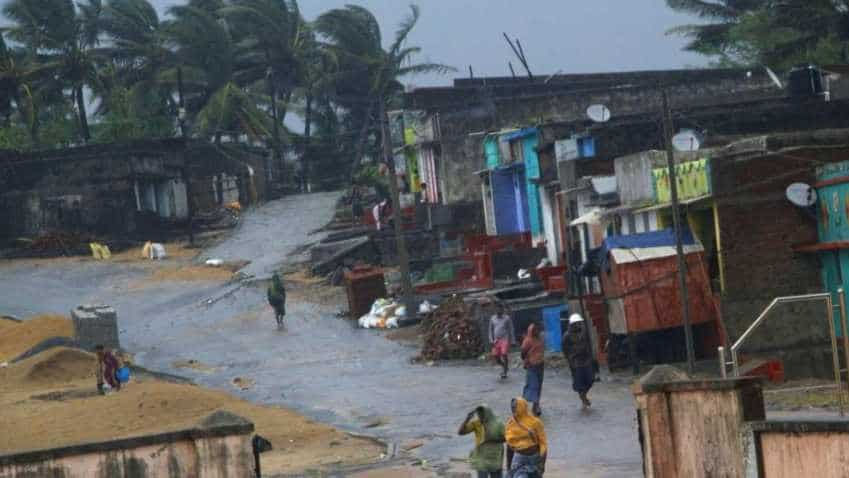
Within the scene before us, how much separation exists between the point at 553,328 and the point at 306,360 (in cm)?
575

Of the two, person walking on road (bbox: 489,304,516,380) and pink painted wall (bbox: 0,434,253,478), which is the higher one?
pink painted wall (bbox: 0,434,253,478)

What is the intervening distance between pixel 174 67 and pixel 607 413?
49.1 metres

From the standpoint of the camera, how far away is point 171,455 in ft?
45.3

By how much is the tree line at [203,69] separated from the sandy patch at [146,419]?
118 ft

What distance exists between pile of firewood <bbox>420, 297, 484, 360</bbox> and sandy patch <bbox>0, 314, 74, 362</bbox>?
411 inches

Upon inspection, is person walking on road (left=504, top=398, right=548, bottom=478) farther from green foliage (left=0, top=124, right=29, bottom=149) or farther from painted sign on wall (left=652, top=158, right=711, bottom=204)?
green foliage (left=0, top=124, right=29, bottom=149)

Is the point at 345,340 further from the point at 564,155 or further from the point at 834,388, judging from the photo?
the point at 834,388

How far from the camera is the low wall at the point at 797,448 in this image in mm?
11820

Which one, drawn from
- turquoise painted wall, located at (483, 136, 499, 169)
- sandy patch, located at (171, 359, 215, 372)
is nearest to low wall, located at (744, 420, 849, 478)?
sandy patch, located at (171, 359, 215, 372)

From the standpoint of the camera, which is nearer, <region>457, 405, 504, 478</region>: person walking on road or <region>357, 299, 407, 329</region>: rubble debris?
<region>457, 405, 504, 478</region>: person walking on road

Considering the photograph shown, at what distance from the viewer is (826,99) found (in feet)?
136

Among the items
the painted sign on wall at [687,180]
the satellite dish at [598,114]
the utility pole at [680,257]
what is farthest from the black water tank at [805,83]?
the utility pole at [680,257]

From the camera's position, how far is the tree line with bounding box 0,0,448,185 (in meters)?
67.4

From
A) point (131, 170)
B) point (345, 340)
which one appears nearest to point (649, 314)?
point (345, 340)
